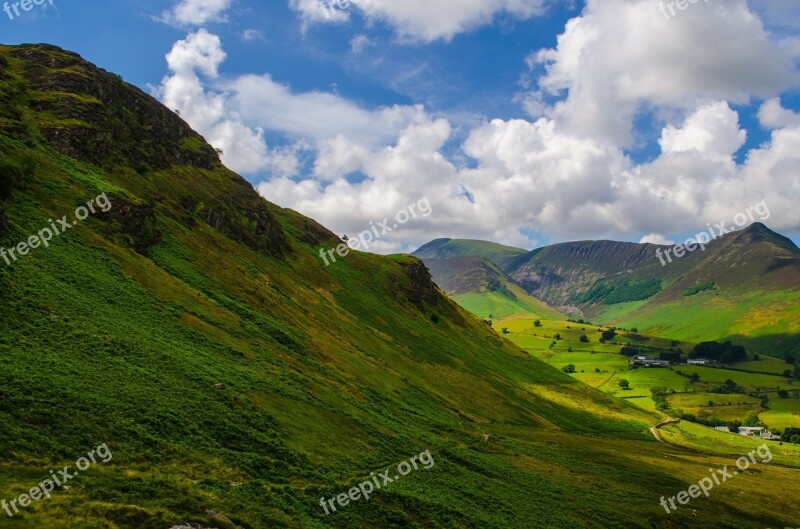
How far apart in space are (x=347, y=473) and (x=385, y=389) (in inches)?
1470

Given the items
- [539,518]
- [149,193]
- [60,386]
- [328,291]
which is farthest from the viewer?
[328,291]

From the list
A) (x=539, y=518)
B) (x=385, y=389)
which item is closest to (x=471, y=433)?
(x=385, y=389)

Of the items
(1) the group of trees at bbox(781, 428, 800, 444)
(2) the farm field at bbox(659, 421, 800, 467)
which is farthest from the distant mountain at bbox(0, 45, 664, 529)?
(1) the group of trees at bbox(781, 428, 800, 444)

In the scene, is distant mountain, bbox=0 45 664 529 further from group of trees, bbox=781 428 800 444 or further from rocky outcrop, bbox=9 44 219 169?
group of trees, bbox=781 428 800 444

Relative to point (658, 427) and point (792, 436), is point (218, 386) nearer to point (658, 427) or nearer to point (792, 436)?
point (658, 427)

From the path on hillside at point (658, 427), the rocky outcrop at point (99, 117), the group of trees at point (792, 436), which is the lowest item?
the group of trees at point (792, 436)

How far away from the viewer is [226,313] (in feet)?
241

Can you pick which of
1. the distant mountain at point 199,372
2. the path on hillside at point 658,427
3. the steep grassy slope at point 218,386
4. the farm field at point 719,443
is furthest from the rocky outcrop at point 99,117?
the farm field at point 719,443

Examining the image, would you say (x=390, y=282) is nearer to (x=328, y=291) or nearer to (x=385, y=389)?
(x=328, y=291)

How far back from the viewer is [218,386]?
159 feet

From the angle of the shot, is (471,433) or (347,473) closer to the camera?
(347,473)

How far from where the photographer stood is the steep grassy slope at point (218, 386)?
109ft

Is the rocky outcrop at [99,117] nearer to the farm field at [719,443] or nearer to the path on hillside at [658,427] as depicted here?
the path on hillside at [658,427]

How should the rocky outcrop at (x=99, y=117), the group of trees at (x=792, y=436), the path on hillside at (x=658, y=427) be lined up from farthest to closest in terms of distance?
the group of trees at (x=792, y=436)
the path on hillside at (x=658, y=427)
the rocky outcrop at (x=99, y=117)
